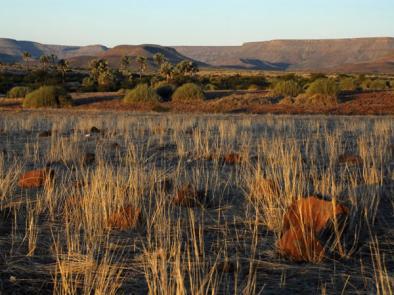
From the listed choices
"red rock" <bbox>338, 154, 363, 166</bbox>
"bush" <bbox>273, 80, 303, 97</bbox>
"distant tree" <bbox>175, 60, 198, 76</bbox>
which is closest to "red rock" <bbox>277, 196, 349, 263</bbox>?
"red rock" <bbox>338, 154, 363, 166</bbox>

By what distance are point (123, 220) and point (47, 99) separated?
27587 millimetres

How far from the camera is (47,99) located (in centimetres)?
3131

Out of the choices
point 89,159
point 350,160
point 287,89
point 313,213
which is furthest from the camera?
point 287,89

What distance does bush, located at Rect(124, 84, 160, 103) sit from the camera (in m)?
32.0

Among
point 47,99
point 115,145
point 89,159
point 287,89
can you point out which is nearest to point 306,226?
point 89,159

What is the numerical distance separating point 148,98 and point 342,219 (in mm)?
28817

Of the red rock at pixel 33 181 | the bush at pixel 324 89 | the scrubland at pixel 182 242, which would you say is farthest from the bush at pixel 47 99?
A: the red rock at pixel 33 181

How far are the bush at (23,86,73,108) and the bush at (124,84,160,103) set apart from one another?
10.4ft

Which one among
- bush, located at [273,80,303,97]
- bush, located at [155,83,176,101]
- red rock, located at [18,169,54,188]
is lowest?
bush, located at [155,83,176,101]

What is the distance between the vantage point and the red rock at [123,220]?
4.91 meters

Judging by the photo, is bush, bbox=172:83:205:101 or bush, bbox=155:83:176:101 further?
bush, bbox=155:83:176:101

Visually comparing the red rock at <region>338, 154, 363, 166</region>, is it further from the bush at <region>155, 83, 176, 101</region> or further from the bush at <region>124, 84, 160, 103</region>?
the bush at <region>155, 83, 176, 101</region>

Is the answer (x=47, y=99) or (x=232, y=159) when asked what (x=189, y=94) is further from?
(x=232, y=159)

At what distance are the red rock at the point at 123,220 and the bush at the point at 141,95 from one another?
27.0 meters
